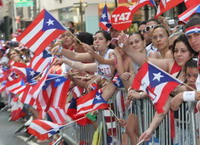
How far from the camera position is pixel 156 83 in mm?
5727

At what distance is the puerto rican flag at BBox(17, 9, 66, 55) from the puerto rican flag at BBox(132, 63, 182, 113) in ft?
9.47

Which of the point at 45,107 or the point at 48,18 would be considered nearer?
the point at 48,18

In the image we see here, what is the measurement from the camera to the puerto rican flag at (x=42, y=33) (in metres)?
8.54

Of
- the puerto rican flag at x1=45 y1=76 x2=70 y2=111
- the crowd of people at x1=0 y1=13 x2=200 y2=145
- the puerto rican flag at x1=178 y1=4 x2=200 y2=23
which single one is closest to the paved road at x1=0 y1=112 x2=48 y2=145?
the crowd of people at x1=0 y1=13 x2=200 y2=145

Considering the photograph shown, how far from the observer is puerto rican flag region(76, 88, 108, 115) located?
7613 millimetres

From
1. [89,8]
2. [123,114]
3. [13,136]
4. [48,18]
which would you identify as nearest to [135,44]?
[123,114]

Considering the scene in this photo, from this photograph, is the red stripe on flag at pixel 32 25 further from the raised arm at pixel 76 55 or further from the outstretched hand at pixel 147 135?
the outstretched hand at pixel 147 135

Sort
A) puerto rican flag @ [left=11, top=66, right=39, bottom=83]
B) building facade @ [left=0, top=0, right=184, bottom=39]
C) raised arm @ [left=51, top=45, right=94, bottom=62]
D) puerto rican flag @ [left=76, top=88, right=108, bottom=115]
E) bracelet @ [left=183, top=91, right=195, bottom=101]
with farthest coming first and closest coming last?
building facade @ [left=0, top=0, right=184, bottom=39], puerto rican flag @ [left=11, top=66, right=39, bottom=83], raised arm @ [left=51, top=45, right=94, bottom=62], puerto rican flag @ [left=76, top=88, right=108, bottom=115], bracelet @ [left=183, top=91, right=195, bottom=101]

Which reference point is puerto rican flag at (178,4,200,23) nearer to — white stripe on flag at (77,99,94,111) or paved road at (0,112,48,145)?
white stripe on flag at (77,99,94,111)

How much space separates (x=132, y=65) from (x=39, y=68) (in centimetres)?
312

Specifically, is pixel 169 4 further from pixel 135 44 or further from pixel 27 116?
pixel 27 116

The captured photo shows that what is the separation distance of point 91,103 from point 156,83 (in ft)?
6.93

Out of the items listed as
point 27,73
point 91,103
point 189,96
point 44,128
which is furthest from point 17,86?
point 189,96

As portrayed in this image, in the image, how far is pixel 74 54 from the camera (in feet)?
29.7
